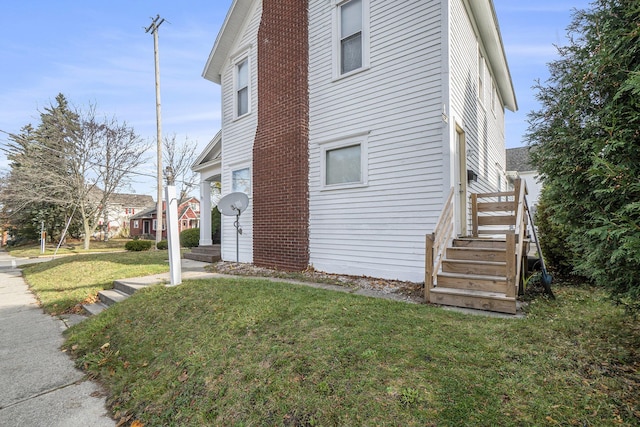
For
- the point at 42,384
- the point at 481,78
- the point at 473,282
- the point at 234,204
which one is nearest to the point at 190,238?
the point at 234,204

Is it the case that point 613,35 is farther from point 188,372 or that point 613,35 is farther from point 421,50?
point 188,372

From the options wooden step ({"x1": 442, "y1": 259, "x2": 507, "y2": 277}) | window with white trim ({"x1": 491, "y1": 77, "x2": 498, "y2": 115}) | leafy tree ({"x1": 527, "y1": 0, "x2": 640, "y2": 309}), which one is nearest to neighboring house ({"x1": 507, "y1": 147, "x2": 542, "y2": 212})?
window with white trim ({"x1": 491, "y1": 77, "x2": 498, "y2": 115})

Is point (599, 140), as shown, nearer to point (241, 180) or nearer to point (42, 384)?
point (42, 384)

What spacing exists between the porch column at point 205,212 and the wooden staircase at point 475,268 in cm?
933

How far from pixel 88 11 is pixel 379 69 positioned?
1082 cm

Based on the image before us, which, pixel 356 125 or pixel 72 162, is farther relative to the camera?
pixel 72 162

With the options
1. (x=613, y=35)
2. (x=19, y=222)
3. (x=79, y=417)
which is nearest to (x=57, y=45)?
(x=79, y=417)

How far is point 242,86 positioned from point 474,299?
8.67 meters

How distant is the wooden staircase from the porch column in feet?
30.6

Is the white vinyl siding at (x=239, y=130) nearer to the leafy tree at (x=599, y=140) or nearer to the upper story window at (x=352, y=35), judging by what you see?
the upper story window at (x=352, y=35)

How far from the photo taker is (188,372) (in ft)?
9.94

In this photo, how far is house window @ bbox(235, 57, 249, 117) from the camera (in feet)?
30.4

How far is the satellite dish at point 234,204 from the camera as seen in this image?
329 inches

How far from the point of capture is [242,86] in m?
9.43
